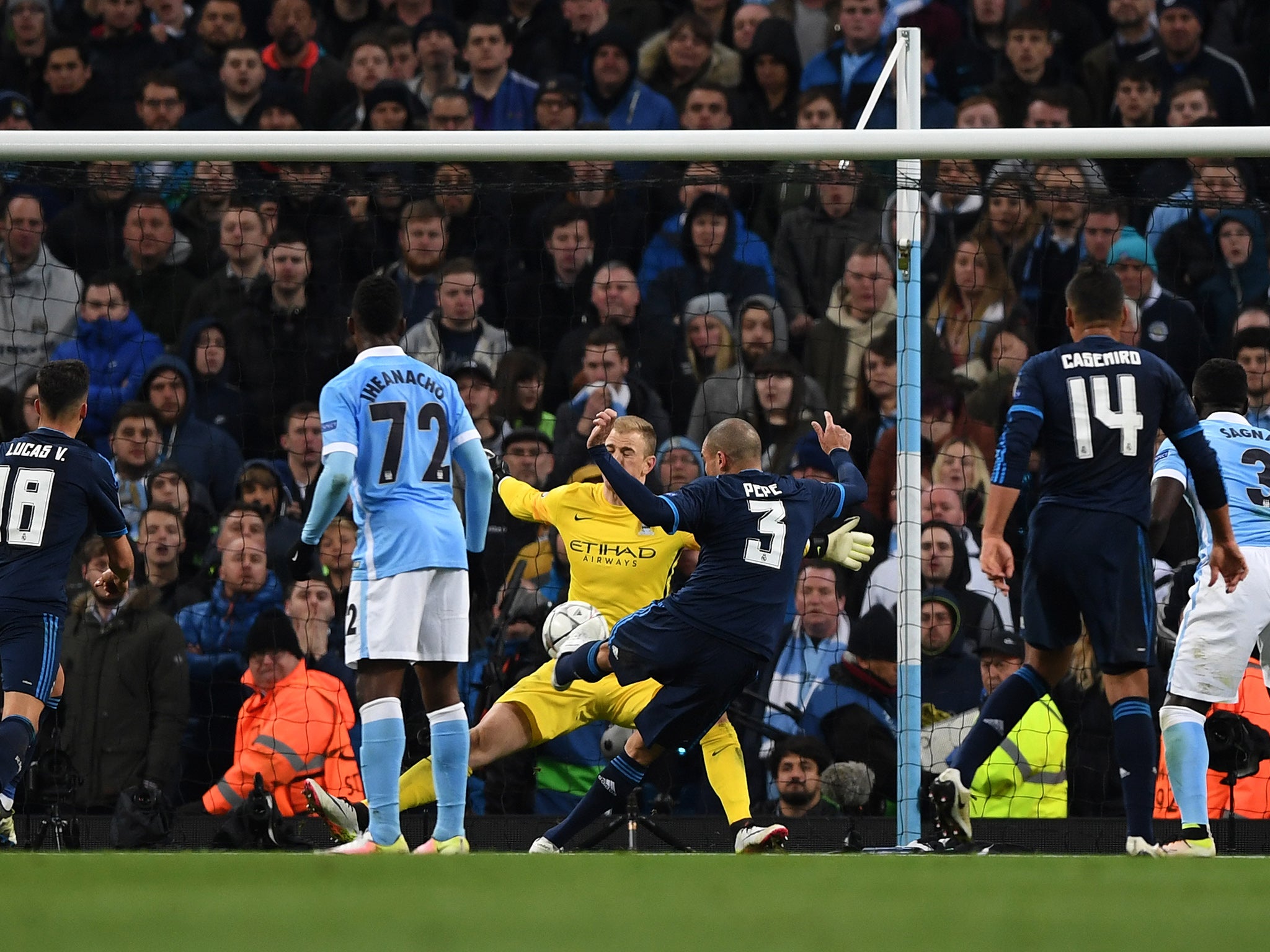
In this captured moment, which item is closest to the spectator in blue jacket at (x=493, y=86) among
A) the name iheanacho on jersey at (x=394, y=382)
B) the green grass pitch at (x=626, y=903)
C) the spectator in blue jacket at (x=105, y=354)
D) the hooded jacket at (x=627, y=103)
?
the hooded jacket at (x=627, y=103)

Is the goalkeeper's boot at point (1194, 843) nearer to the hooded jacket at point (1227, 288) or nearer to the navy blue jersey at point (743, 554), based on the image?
the navy blue jersey at point (743, 554)

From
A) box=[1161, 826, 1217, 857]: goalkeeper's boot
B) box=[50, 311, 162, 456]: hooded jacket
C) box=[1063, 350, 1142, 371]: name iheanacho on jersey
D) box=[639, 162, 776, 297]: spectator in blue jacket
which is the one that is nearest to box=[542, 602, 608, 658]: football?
box=[1063, 350, 1142, 371]: name iheanacho on jersey

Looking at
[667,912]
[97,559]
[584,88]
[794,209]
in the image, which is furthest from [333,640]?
[667,912]

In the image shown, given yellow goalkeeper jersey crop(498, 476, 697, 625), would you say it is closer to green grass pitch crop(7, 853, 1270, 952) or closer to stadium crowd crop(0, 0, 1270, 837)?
stadium crowd crop(0, 0, 1270, 837)

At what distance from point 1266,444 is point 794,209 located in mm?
3089

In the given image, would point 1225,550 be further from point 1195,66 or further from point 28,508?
point 1195,66

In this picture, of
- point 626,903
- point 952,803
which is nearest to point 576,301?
point 952,803

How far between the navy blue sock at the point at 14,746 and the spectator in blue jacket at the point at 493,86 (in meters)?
4.85

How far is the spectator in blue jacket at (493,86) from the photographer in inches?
376

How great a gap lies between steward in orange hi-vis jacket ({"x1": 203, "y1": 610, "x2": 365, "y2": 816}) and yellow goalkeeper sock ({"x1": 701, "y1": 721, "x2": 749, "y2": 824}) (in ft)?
2.65

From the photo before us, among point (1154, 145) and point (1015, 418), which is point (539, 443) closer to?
point (1015, 418)

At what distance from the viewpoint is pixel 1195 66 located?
9.40 meters

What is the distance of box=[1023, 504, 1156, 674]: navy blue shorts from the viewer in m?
5.45

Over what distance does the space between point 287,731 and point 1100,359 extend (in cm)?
355
